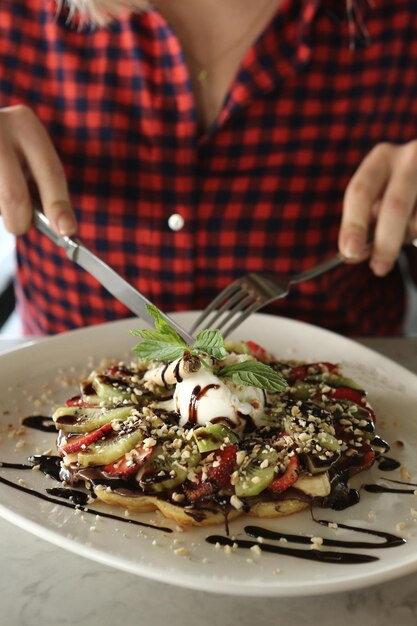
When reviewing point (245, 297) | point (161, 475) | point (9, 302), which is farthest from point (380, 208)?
point (9, 302)

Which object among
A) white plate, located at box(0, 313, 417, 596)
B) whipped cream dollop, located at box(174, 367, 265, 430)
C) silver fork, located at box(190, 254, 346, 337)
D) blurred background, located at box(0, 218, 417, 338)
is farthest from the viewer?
blurred background, located at box(0, 218, 417, 338)

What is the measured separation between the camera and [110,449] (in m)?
1.20

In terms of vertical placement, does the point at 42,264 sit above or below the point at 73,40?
below

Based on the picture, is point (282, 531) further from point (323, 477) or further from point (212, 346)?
point (212, 346)

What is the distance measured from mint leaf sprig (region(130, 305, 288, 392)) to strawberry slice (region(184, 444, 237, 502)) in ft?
0.47

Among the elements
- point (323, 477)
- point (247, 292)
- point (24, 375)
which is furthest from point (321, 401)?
point (24, 375)

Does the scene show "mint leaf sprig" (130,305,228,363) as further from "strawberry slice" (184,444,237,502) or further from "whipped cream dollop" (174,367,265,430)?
"strawberry slice" (184,444,237,502)

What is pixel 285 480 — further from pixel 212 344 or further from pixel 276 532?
pixel 212 344

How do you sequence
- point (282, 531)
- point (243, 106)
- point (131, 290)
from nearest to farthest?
1. point (282, 531)
2. point (131, 290)
3. point (243, 106)

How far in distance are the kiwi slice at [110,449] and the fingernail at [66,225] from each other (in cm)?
55

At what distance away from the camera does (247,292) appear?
1.74 m

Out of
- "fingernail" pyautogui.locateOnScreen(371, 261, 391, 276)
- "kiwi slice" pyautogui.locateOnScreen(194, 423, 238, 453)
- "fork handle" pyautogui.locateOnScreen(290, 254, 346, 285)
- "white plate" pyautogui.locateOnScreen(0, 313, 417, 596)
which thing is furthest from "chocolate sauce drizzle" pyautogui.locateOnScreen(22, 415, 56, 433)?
"fingernail" pyautogui.locateOnScreen(371, 261, 391, 276)

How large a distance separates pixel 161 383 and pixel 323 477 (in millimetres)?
373

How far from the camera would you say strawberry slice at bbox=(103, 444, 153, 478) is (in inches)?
45.9
